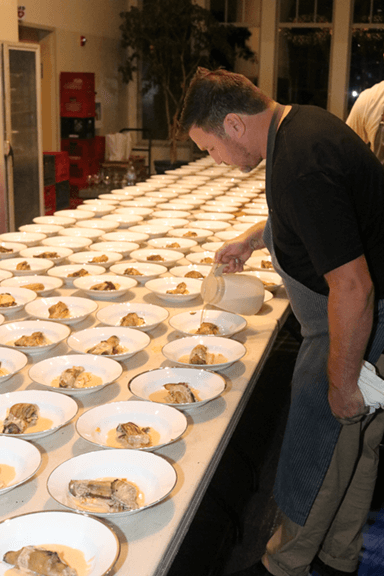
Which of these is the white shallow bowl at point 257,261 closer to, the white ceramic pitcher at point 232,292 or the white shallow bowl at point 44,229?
the white ceramic pitcher at point 232,292

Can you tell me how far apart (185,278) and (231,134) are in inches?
36.1

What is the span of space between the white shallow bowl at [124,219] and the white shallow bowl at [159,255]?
1.73 ft

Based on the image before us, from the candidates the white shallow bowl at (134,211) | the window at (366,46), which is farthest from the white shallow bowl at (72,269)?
the window at (366,46)

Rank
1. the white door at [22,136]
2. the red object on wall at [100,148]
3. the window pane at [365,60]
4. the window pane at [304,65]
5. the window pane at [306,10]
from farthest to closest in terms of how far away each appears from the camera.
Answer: the window pane at [304,65], the window pane at [306,10], the window pane at [365,60], the red object on wall at [100,148], the white door at [22,136]

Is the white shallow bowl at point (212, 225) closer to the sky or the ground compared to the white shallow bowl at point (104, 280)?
closer to the sky

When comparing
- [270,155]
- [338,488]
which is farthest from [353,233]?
[338,488]

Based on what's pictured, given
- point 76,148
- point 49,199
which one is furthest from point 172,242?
point 76,148

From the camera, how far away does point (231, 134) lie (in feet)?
4.79

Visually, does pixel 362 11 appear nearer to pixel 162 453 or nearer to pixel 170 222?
pixel 170 222

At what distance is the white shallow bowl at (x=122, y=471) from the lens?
1104mm

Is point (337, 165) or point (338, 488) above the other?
point (337, 165)

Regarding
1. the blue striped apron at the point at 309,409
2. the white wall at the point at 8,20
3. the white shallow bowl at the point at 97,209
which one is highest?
the white wall at the point at 8,20

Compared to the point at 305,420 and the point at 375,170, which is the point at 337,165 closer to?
the point at 375,170

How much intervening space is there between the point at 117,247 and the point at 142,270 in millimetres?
344
